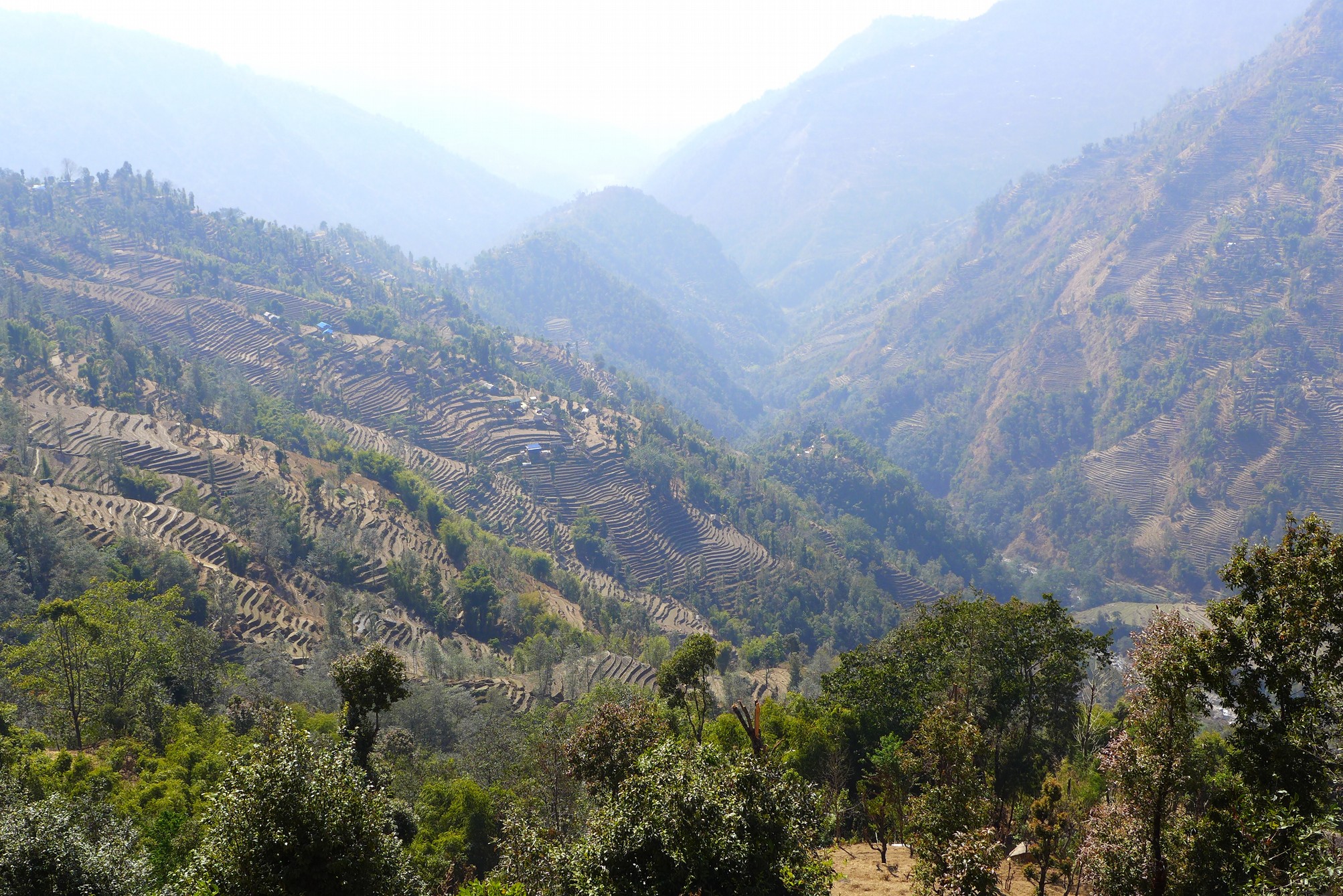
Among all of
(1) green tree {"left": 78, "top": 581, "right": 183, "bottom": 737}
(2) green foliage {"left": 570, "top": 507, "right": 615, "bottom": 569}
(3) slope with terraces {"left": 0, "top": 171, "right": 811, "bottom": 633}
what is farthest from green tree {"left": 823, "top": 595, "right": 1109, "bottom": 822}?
(2) green foliage {"left": 570, "top": 507, "right": 615, "bottom": 569}

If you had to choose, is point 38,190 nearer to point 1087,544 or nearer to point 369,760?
point 369,760

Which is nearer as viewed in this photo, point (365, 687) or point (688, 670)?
point (365, 687)

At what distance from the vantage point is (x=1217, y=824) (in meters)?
16.5

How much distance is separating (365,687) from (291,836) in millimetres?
14625

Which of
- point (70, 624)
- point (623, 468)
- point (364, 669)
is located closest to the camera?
point (364, 669)

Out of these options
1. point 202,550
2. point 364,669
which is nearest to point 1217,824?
point 364,669

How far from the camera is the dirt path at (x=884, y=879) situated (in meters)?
23.2

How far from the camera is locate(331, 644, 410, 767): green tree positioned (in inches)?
1103

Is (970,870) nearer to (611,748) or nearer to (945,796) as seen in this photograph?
(945,796)

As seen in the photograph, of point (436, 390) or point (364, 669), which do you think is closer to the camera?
point (364, 669)

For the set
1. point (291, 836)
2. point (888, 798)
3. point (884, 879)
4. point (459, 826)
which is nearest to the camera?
point (291, 836)

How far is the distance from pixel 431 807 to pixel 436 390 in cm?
13420

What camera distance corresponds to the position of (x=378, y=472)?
115562 millimetres

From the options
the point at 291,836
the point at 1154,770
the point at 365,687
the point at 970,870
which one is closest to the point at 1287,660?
the point at 1154,770
